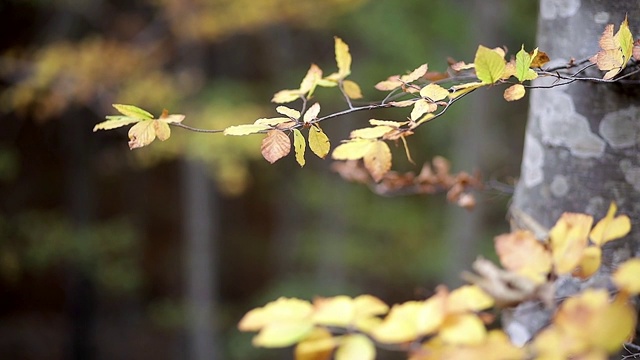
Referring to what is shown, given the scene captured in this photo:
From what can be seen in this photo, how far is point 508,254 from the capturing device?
2.07 feet

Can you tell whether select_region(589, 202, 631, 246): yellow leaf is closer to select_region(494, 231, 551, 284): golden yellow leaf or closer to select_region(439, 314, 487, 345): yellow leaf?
select_region(494, 231, 551, 284): golden yellow leaf

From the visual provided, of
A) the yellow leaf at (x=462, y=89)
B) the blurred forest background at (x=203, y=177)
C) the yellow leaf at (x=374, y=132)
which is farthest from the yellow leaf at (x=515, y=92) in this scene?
the blurred forest background at (x=203, y=177)

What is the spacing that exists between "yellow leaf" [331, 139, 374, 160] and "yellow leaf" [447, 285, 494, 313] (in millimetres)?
243

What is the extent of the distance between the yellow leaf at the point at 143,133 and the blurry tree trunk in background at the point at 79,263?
21.0 feet

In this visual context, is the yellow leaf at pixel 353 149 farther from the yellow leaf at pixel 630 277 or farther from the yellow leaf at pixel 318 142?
the yellow leaf at pixel 630 277

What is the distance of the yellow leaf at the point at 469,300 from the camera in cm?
59

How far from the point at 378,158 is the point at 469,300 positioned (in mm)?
268

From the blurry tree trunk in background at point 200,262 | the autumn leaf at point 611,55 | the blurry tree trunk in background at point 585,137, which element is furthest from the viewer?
the blurry tree trunk in background at point 200,262

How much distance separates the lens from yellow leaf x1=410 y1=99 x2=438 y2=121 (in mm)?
757

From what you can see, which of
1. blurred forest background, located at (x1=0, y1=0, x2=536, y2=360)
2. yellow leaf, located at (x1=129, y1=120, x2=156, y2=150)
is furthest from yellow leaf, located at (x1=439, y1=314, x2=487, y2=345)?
blurred forest background, located at (x1=0, y1=0, x2=536, y2=360)

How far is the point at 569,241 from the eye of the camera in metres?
0.62

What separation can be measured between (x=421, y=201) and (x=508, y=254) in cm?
667

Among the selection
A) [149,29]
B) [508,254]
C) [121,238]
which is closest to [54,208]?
[121,238]

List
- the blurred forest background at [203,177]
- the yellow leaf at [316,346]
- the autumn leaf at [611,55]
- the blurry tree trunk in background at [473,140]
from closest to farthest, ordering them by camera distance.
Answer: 1. the yellow leaf at [316,346]
2. the autumn leaf at [611,55]
3. the blurry tree trunk in background at [473,140]
4. the blurred forest background at [203,177]
